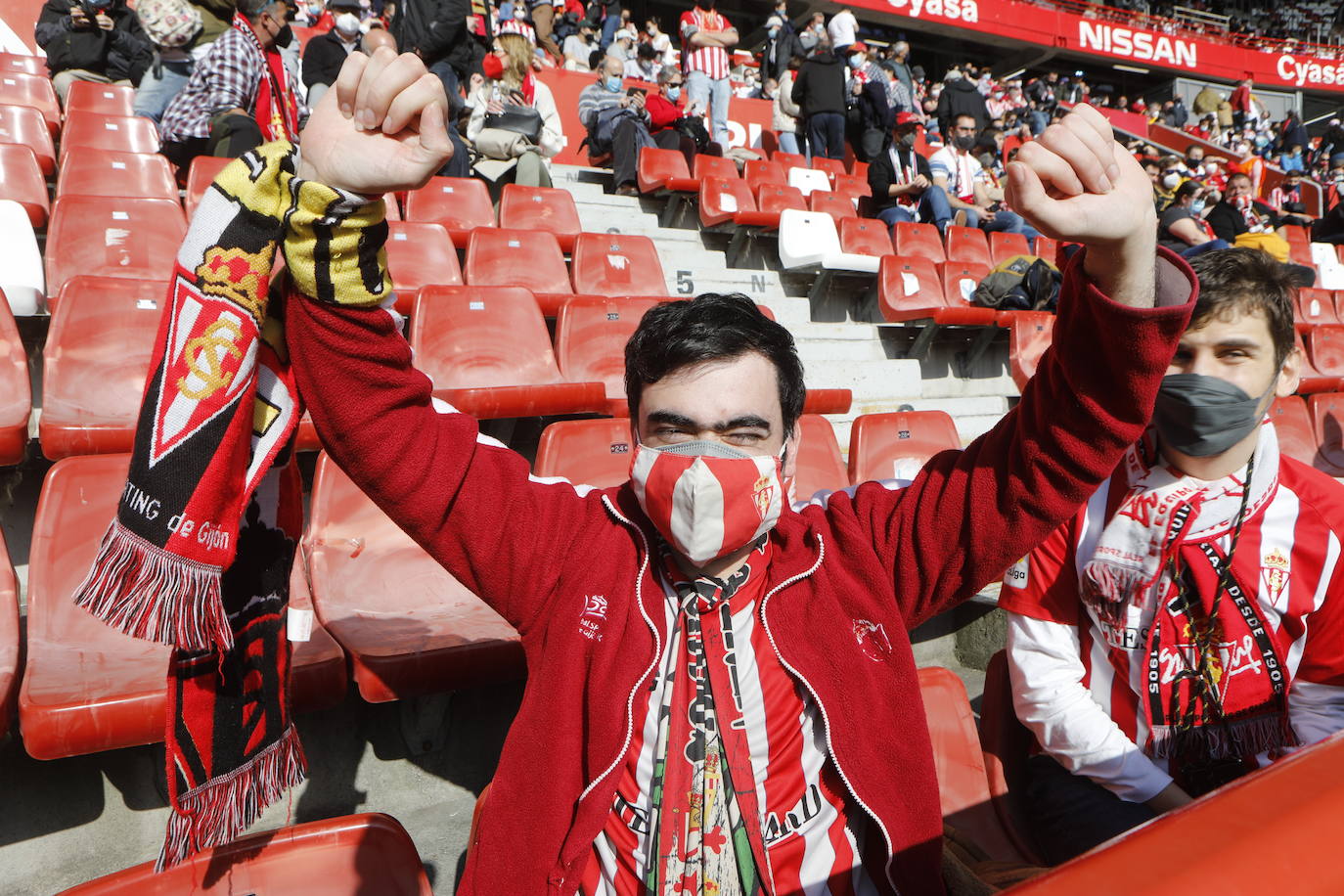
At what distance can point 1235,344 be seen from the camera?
1.47 metres

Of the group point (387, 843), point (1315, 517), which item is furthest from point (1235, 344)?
point (387, 843)

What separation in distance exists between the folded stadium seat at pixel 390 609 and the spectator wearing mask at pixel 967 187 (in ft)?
24.4

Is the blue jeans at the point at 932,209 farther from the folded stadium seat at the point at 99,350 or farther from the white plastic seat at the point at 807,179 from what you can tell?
the folded stadium seat at the point at 99,350

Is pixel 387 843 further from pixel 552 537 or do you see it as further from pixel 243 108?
pixel 243 108

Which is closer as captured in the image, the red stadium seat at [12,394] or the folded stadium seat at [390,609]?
the folded stadium seat at [390,609]

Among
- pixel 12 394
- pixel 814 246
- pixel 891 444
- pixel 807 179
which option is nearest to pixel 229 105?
pixel 12 394

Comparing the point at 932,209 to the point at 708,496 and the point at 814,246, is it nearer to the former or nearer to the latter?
the point at 814,246

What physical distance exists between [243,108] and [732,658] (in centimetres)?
471

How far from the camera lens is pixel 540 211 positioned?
211 inches

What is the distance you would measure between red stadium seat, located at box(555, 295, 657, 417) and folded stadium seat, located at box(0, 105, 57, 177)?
347cm

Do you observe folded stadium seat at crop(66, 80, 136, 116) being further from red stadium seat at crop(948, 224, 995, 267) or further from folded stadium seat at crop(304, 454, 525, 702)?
red stadium seat at crop(948, 224, 995, 267)

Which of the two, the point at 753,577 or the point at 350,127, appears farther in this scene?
the point at 753,577

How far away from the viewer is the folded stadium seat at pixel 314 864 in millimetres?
1141

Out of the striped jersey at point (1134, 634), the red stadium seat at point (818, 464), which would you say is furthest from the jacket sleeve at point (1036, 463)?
the red stadium seat at point (818, 464)
